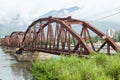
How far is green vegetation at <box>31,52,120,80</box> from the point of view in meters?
21.8

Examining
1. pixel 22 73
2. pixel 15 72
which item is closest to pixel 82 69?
pixel 22 73

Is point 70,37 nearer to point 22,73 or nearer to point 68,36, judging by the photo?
point 68,36

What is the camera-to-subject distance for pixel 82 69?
73.8ft

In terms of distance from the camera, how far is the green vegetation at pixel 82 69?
2177 cm

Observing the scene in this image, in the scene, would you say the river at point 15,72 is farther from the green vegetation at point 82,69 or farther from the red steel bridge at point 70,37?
the green vegetation at point 82,69

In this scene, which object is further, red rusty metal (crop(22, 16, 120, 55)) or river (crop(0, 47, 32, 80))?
river (crop(0, 47, 32, 80))

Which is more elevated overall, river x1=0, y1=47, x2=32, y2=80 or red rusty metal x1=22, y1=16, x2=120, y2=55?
red rusty metal x1=22, y1=16, x2=120, y2=55

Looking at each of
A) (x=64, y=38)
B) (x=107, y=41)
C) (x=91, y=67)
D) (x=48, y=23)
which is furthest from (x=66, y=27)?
(x=91, y=67)

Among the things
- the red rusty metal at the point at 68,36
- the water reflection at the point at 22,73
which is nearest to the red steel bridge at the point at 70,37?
the red rusty metal at the point at 68,36

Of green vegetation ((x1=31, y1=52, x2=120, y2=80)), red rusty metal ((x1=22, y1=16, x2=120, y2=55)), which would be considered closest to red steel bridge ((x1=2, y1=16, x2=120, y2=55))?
red rusty metal ((x1=22, y1=16, x2=120, y2=55))

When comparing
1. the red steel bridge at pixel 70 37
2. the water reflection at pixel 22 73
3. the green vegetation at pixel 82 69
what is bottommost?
the water reflection at pixel 22 73

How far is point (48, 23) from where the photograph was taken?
221ft

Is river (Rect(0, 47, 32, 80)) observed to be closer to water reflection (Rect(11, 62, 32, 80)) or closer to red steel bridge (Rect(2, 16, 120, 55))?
water reflection (Rect(11, 62, 32, 80))

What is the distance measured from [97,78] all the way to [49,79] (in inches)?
245
